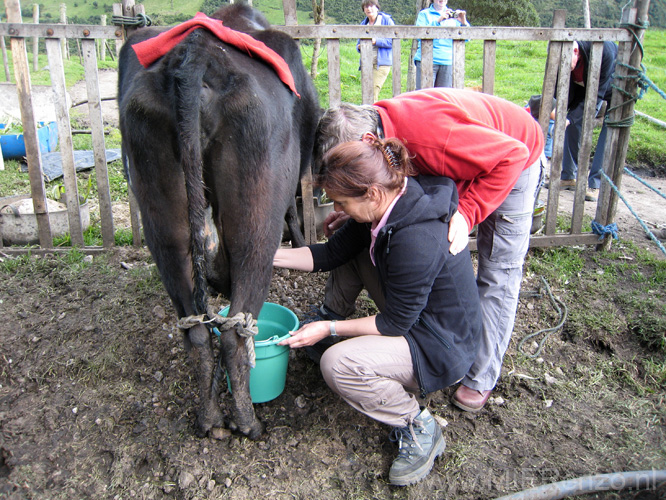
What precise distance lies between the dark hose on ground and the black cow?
1.25 meters

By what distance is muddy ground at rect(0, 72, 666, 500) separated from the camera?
87.7 inches

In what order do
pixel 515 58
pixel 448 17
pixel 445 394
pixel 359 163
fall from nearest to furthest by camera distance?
pixel 359 163, pixel 445 394, pixel 448 17, pixel 515 58

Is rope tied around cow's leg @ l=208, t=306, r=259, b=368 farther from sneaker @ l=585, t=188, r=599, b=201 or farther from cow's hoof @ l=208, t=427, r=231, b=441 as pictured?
sneaker @ l=585, t=188, r=599, b=201

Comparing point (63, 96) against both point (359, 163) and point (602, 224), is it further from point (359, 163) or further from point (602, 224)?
point (602, 224)

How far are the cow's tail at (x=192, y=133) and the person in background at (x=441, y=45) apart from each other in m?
5.65

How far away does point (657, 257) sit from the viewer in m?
4.26

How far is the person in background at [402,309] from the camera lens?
2.07m

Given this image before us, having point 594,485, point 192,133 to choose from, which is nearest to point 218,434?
point 192,133

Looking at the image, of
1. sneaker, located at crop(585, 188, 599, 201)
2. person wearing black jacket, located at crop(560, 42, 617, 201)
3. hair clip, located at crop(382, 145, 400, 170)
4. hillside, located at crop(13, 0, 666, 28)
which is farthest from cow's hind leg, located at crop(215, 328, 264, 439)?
hillside, located at crop(13, 0, 666, 28)

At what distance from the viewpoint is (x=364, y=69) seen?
151 inches

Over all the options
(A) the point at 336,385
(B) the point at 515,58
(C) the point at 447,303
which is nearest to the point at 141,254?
(A) the point at 336,385

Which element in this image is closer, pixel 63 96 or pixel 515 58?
pixel 63 96

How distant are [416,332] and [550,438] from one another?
947 millimetres

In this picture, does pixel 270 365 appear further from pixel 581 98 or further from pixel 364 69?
pixel 581 98
